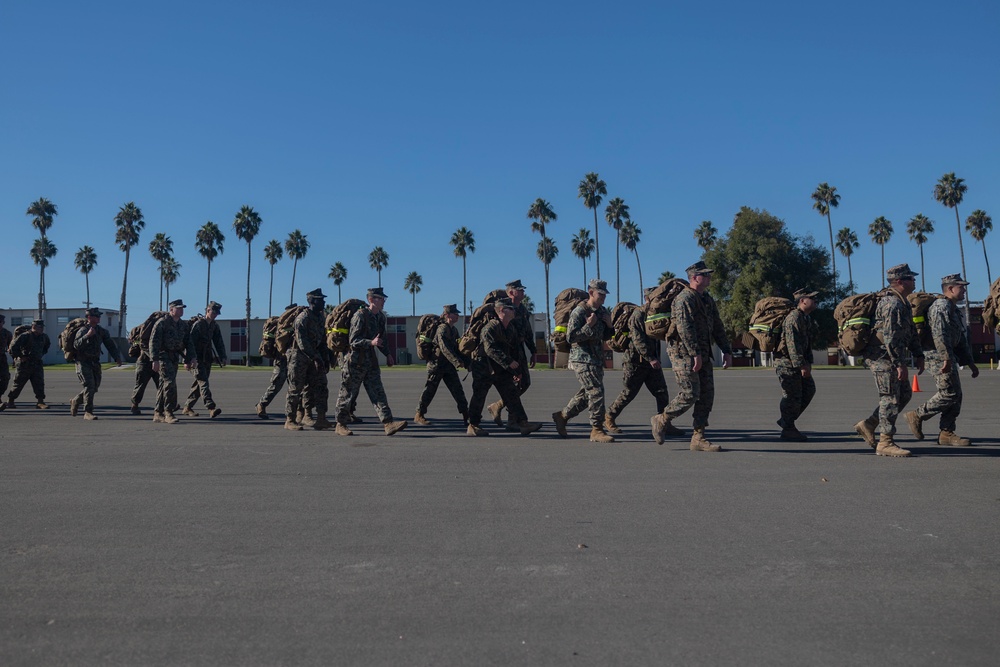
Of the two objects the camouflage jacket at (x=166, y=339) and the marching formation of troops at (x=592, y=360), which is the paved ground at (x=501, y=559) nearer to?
the marching formation of troops at (x=592, y=360)

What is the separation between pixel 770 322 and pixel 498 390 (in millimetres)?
3626

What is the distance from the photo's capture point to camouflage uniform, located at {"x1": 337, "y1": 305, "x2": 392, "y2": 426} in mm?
10234

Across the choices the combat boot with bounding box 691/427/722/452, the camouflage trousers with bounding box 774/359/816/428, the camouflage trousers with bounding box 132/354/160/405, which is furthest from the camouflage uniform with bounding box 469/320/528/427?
the camouflage trousers with bounding box 132/354/160/405

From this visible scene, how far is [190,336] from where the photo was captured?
13227 millimetres

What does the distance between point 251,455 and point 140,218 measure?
280ft

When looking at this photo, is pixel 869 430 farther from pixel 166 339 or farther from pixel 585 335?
pixel 166 339

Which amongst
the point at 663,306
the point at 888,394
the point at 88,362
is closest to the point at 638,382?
the point at 663,306

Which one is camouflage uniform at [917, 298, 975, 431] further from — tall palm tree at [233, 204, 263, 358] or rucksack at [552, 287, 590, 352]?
tall palm tree at [233, 204, 263, 358]

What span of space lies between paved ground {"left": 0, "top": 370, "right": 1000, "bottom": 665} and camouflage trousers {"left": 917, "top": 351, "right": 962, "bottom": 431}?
0.62 meters

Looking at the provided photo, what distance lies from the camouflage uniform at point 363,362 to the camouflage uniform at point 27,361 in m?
7.78

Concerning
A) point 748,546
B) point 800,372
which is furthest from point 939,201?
point 748,546

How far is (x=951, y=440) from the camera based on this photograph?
28.9 feet

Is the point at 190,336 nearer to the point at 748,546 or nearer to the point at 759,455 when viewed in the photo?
the point at 759,455

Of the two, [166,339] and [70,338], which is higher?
[70,338]
